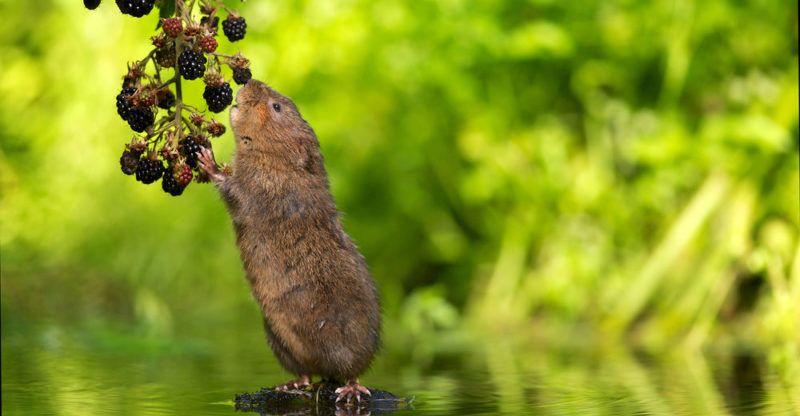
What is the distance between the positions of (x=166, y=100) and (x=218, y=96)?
260 mm

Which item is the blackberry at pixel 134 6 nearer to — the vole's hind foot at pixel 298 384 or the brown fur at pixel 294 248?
the brown fur at pixel 294 248

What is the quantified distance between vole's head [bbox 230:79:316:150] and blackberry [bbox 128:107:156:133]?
0.80 meters

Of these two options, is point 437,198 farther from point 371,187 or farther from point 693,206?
point 693,206

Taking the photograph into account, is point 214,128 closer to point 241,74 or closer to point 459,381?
point 241,74

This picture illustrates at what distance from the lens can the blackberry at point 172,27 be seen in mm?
3209

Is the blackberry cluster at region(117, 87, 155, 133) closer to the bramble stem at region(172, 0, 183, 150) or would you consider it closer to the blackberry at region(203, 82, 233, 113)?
the bramble stem at region(172, 0, 183, 150)

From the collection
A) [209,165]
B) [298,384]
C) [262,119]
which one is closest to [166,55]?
[209,165]

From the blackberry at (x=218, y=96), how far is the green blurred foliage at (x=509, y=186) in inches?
113

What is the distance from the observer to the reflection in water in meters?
3.81

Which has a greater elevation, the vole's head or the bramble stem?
the vole's head

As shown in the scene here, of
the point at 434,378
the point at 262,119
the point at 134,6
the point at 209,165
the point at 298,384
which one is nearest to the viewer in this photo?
the point at 134,6

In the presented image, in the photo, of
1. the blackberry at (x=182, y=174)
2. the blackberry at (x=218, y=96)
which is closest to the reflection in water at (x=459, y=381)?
the blackberry at (x=182, y=174)

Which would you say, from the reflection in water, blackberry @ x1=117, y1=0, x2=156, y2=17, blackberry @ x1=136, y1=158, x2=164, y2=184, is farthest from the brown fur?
blackberry @ x1=117, y1=0, x2=156, y2=17

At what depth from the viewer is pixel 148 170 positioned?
3.36m
